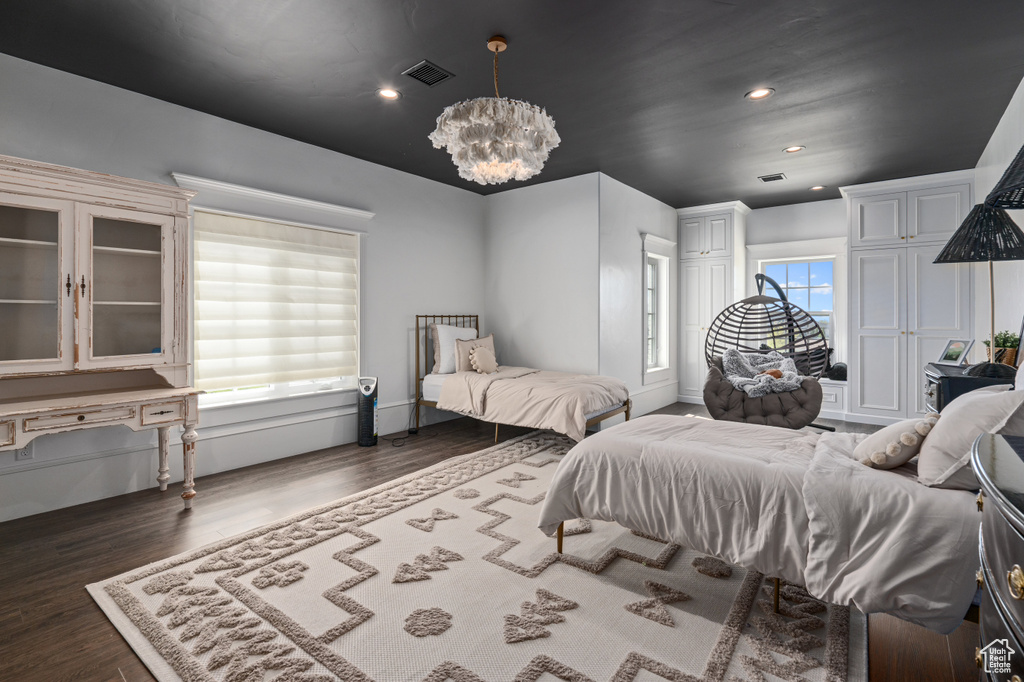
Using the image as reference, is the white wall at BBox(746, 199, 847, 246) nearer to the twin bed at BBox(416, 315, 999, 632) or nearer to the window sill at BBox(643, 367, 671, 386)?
the window sill at BBox(643, 367, 671, 386)

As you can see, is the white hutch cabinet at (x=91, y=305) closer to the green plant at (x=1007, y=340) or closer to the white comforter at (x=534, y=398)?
the white comforter at (x=534, y=398)

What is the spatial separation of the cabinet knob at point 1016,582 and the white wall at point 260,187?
426 cm

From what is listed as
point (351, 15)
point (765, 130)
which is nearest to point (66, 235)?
point (351, 15)

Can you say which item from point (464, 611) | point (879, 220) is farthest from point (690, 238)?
point (464, 611)

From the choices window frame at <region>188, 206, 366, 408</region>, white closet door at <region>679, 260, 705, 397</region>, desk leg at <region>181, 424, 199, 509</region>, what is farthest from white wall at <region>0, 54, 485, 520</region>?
white closet door at <region>679, 260, 705, 397</region>

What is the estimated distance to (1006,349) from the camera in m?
3.13

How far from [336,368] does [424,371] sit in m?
1.05

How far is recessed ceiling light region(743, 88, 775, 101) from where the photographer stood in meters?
3.31

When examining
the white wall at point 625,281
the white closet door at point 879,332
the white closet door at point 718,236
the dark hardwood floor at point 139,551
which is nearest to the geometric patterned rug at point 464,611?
the dark hardwood floor at point 139,551

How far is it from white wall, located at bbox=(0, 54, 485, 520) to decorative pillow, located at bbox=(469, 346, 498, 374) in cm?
73

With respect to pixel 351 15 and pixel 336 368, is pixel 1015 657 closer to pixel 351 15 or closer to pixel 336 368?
pixel 351 15

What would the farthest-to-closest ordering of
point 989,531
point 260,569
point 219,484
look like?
point 219,484, point 260,569, point 989,531

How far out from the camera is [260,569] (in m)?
2.35

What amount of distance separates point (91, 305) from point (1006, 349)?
5686mm
